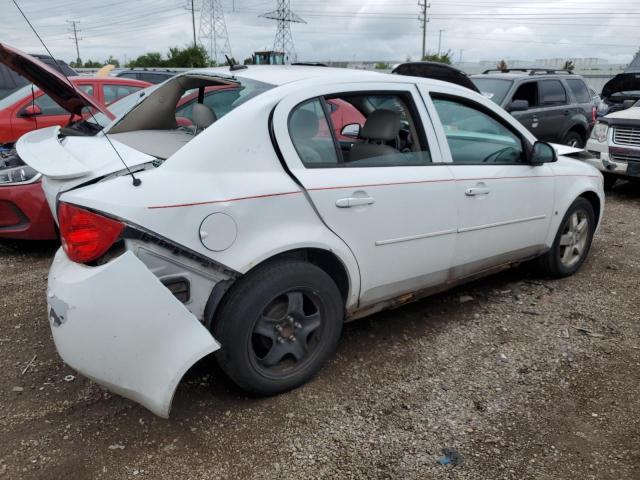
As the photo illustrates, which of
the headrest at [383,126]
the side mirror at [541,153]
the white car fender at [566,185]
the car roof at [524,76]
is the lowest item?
the white car fender at [566,185]

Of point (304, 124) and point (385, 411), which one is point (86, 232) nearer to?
point (304, 124)

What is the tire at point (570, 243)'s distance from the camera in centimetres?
432

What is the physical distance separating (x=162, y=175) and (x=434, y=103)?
1.78m

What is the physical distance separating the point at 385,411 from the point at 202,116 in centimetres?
184

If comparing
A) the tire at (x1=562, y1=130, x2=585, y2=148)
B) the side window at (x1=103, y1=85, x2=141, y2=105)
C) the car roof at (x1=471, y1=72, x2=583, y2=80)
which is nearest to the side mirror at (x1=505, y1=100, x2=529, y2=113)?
the car roof at (x1=471, y1=72, x2=583, y2=80)

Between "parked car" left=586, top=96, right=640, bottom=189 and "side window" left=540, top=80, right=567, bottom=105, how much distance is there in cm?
116

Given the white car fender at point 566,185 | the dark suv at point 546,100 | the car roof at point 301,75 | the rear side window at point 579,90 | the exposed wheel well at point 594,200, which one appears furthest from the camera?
the rear side window at point 579,90

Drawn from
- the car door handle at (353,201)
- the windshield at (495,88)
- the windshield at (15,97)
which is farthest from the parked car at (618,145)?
the windshield at (15,97)

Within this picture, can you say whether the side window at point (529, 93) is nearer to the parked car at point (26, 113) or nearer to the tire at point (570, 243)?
the tire at point (570, 243)

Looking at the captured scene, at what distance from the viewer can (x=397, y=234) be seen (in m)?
3.01

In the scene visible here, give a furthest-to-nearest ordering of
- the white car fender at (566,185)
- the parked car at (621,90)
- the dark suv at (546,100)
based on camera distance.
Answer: the parked car at (621,90) < the dark suv at (546,100) < the white car fender at (566,185)

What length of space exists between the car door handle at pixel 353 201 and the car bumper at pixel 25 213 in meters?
3.05

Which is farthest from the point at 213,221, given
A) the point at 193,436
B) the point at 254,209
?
the point at 193,436

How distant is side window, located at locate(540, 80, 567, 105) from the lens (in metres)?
9.02
